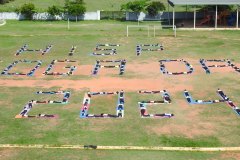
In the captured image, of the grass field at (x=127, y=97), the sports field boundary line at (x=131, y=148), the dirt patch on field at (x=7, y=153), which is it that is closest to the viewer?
the dirt patch on field at (x=7, y=153)

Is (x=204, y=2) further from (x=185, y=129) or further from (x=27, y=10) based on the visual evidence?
(x=185, y=129)

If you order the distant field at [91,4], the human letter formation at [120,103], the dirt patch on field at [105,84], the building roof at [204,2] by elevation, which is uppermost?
the distant field at [91,4]

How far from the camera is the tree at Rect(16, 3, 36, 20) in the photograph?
61.0 m

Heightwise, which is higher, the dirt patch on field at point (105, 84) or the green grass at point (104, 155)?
the dirt patch on field at point (105, 84)

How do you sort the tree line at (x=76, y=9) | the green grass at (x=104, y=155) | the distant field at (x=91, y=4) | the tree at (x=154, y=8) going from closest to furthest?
1. the green grass at (x=104, y=155)
2. the tree line at (x=76, y=9)
3. the tree at (x=154, y=8)
4. the distant field at (x=91, y=4)

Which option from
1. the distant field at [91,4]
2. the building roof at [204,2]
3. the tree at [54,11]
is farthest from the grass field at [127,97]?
the distant field at [91,4]

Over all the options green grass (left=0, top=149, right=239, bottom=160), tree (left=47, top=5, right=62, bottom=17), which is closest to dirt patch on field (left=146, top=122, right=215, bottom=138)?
green grass (left=0, top=149, right=239, bottom=160)

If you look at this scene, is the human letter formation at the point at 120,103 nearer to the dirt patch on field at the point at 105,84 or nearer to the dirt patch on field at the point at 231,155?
the dirt patch on field at the point at 105,84

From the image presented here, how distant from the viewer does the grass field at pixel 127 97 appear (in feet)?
74.1

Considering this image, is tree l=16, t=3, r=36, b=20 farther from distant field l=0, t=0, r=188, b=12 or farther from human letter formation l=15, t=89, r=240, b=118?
human letter formation l=15, t=89, r=240, b=118

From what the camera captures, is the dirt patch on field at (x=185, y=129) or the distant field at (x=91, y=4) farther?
the distant field at (x=91, y=4)

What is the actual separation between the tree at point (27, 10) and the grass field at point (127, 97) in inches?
398

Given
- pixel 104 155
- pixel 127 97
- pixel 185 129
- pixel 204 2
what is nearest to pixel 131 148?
pixel 104 155

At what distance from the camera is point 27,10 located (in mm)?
61188
